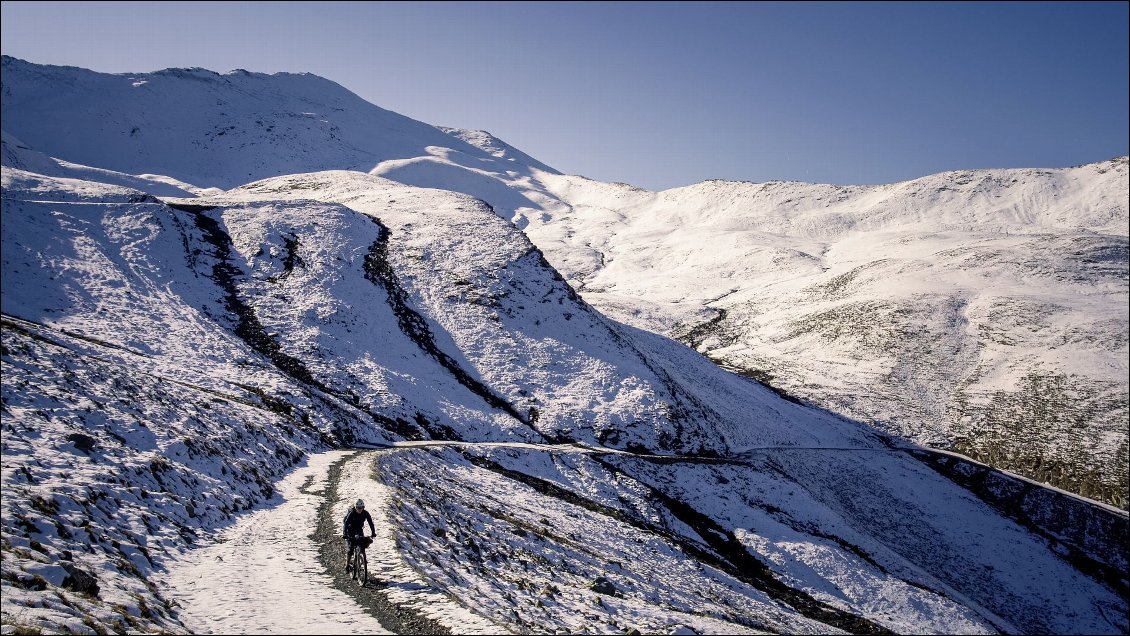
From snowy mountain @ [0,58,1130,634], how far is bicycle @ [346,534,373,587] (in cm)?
74

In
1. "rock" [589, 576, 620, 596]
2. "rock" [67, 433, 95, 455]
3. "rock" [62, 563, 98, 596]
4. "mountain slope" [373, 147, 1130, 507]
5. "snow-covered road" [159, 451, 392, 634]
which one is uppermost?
"mountain slope" [373, 147, 1130, 507]

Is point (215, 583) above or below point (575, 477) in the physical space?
above

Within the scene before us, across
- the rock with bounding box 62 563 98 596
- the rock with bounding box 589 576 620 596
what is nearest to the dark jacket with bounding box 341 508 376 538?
the rock with bounding box 62 563 98 596

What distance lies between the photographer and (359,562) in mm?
13984

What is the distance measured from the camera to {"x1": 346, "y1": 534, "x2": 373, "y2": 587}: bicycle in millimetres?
13773

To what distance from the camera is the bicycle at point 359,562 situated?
13.8 metres

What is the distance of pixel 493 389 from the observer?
50281 mm

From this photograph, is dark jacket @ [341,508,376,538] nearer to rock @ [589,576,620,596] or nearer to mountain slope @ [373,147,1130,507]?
rock @ [589,576,620,596]

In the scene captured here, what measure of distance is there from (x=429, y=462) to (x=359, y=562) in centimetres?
1744

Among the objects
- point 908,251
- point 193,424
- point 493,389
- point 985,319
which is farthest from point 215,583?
point 908,251

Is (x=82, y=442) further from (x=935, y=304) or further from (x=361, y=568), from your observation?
(x=935, y=304)

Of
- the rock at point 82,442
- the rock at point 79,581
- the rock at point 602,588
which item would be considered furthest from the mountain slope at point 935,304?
the rock at point 79,581

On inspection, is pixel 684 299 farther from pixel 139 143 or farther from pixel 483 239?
pixel 139 143

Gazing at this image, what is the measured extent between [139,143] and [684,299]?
157 m
